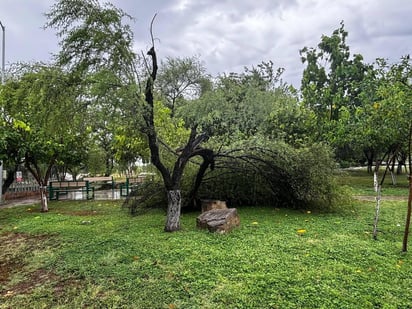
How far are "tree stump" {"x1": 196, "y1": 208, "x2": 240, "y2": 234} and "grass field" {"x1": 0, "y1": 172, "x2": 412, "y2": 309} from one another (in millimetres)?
178

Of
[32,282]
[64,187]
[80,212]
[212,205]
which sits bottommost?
[32,282]

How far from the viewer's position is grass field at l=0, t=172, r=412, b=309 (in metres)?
3.05

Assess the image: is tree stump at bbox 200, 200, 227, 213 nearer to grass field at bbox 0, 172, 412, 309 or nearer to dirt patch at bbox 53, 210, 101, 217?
grass field at bbox 0, 172, 412, 309

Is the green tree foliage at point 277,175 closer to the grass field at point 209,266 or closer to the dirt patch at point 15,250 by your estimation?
the grass field at point 209,266

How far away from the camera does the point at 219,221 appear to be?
5520 millimetres

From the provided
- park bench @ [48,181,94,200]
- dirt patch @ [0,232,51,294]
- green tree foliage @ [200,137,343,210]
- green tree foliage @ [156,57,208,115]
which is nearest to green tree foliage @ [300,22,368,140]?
green tree foliage @ [156,57,208,115]

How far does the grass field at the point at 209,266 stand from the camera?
120 inches

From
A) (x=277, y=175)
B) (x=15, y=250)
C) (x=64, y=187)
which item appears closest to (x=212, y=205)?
(x=277, y=175)

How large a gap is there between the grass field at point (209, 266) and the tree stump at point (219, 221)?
178 millimetres

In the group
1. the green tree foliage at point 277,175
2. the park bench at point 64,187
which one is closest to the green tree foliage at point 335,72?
the green tree foliage at point 277,175

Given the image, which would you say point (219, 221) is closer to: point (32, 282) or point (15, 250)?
point (32, 282)

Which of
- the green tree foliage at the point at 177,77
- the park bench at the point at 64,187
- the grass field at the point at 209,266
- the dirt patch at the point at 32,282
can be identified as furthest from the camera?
the park bench at the point at 64,187

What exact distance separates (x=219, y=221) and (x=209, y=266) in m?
1.70

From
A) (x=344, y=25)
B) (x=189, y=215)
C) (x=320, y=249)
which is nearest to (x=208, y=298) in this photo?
(x=320, y=249)
